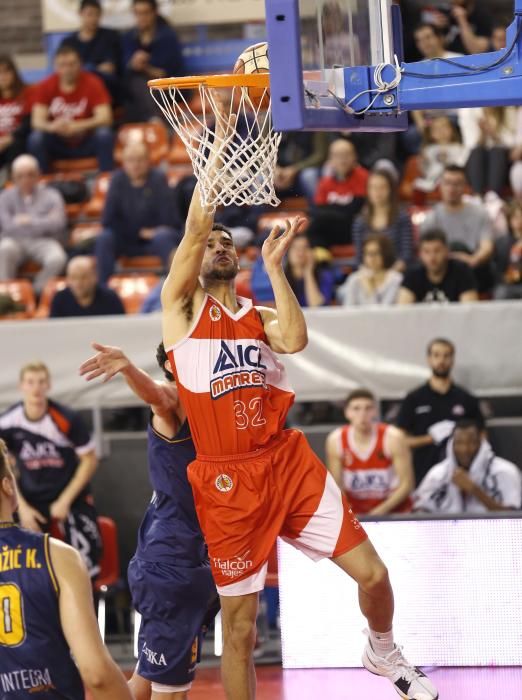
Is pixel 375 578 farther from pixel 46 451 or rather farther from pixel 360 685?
pixel 46 451

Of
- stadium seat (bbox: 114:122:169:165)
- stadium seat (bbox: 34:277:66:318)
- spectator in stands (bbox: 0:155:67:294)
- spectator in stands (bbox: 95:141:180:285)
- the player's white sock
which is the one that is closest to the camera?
the player's white sock

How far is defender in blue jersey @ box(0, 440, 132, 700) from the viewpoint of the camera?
12.5 feet

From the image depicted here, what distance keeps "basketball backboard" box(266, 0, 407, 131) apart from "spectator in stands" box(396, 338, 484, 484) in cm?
319

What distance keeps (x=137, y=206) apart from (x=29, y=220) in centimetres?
109

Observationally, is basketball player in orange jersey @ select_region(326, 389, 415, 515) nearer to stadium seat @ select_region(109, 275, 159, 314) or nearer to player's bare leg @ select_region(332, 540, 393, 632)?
player's bare leg @ select_region(332, 540, 393, 632)

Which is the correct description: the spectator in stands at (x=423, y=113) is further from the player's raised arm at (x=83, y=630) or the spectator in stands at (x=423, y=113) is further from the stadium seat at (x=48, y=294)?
the player's raised arm at (x=83, y=630)

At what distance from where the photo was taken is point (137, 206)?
37.1 feet

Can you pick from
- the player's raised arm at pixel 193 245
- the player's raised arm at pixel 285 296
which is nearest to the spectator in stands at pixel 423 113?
the player's raised arm at pixel 193 245

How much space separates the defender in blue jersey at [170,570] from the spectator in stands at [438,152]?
6.45 meters

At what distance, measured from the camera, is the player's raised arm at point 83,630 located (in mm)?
3740

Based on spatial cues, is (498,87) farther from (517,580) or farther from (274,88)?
(517,580)

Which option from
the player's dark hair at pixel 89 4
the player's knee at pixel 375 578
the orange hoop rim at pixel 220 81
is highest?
the player's dark hair at pixel 89 4

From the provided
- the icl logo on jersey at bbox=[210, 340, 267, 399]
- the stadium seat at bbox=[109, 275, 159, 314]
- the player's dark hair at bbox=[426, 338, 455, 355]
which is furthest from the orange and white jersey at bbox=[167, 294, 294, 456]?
the stadium seat at bbox=[109, 275, 159, 314]

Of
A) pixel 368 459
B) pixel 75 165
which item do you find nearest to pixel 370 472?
pixel 368 459
